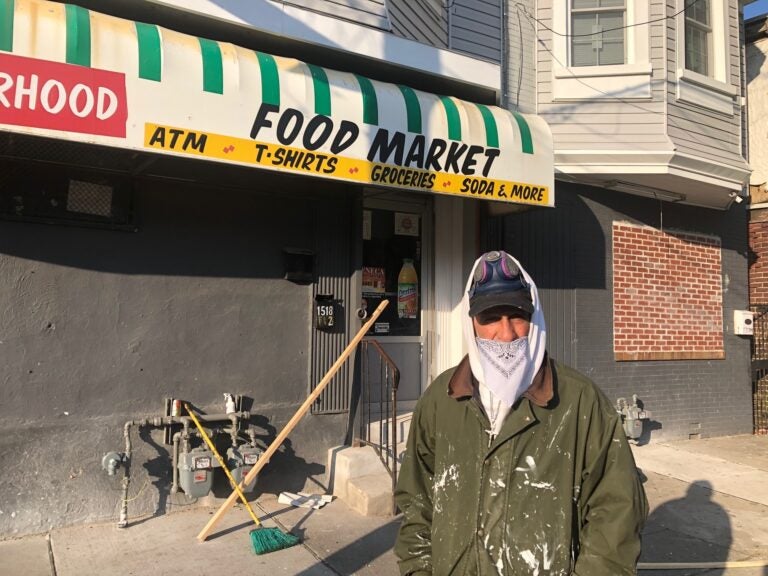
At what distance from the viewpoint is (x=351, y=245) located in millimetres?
5785

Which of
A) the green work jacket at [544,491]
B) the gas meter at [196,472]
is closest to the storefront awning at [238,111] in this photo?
the gas meter at [196,472]

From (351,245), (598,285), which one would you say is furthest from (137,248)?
(598,285)

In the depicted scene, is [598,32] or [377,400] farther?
[598,32]

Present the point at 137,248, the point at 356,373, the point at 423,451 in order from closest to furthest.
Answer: the point at 423,451 → the point at 137,248 → the point at 356,373

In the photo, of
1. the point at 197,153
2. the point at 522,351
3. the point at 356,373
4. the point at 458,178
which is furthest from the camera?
the point at 356,373

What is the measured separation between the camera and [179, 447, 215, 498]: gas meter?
4488 millimetres

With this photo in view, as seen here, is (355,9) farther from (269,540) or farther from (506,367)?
(506,367)

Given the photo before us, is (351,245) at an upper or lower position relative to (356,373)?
upper

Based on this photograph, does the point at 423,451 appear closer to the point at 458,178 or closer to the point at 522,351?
the point at 522,351

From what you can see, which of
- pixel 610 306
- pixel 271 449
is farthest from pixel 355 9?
pixel 610 306

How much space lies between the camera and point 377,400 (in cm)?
628

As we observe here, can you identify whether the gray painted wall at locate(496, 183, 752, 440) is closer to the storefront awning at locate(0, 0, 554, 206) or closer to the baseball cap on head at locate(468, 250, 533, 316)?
the storefront awning at locate(0, 0, 554, 206)

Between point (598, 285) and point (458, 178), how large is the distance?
3142 millimetres

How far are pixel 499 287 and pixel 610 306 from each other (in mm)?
6232
